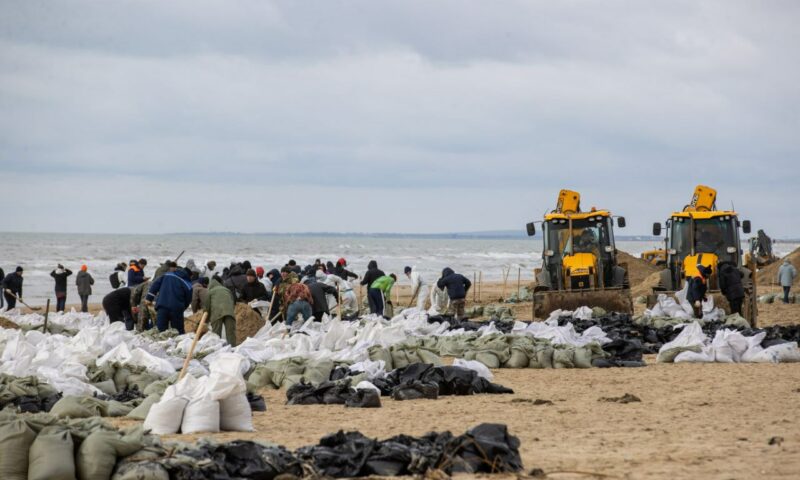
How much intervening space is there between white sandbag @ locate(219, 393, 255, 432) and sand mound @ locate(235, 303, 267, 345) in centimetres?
839

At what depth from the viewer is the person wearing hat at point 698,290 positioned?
17.5 m

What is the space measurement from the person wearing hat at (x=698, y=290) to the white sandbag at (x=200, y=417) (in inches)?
455

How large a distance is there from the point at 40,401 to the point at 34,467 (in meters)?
3.37

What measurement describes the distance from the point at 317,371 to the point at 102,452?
5.25 m

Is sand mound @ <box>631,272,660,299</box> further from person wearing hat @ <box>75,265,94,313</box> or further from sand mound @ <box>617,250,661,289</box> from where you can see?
person wearing hat @ <box>75,265,94,313</box>

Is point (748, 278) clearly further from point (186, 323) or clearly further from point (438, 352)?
point (186, 323)

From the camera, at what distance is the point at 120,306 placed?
53.2ft

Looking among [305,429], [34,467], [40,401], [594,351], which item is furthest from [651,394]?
[34,467]

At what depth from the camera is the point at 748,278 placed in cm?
1870

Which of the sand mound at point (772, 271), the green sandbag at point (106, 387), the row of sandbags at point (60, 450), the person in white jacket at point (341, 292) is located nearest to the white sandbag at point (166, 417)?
the row of sandbags at point (60, 450)

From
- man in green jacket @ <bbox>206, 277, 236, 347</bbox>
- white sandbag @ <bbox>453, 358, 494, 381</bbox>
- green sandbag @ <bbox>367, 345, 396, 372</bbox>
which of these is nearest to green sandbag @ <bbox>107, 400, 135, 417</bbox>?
green sandbag @ <bbox>367, 345, 396, 372</bbox>

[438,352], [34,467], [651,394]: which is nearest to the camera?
[34,467]

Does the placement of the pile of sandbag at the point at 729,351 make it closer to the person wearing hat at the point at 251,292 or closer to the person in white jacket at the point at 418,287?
the person wearing hat at the point at 251,292

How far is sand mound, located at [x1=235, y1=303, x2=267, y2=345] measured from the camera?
16344 mm
